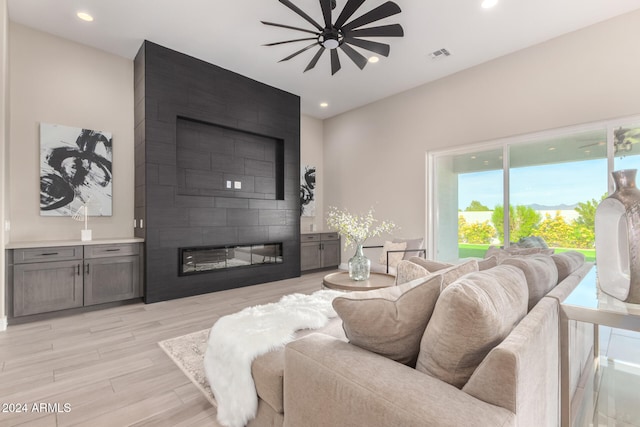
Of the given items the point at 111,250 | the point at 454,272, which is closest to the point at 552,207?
the point at 454,272

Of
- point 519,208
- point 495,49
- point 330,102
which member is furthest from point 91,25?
point 519,208

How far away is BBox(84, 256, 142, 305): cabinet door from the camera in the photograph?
11.5 feet

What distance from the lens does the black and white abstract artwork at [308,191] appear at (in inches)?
254

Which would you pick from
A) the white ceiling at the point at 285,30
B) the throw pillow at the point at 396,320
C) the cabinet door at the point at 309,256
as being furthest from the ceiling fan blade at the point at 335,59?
the cabinet door at the point at 309,256

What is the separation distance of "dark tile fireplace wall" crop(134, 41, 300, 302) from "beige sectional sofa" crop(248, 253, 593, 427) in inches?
130

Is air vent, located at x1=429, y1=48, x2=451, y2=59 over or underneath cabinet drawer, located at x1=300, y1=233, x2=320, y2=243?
over

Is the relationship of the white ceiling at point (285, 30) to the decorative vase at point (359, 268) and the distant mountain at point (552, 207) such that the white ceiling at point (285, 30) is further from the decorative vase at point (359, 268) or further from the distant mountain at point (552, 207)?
the decorative vase at point (359, 268)

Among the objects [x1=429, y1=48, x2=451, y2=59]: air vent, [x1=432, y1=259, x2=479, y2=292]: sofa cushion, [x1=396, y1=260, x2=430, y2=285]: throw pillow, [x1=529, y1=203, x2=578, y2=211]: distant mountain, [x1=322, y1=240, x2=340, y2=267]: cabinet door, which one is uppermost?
[x1=429, y1=48, x2=451, y2=59]: air vent

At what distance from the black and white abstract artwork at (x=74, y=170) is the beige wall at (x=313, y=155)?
361cm

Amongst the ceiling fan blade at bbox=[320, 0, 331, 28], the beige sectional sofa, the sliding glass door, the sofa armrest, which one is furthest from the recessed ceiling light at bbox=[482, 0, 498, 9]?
the sofa armrest

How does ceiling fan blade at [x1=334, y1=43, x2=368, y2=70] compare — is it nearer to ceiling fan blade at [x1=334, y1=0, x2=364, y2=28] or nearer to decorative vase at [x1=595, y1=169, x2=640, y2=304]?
ceiling fan blade at [x1=334, y1=0, x2=364, y2=28]

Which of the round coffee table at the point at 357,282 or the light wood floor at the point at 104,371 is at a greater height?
the round coffee table at the point at 357,282

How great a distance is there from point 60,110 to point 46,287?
2253 millimetres

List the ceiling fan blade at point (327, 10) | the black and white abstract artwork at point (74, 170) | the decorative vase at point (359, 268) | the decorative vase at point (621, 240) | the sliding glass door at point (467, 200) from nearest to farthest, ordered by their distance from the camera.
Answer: the decorative vase at point (621, 240) < the ceiling fan blade at point (327, 10) < the decorative vase at point (359, 268) < the black and white abstract artwork at point (74, 170) < the sliding glass door at point (467, 200)
